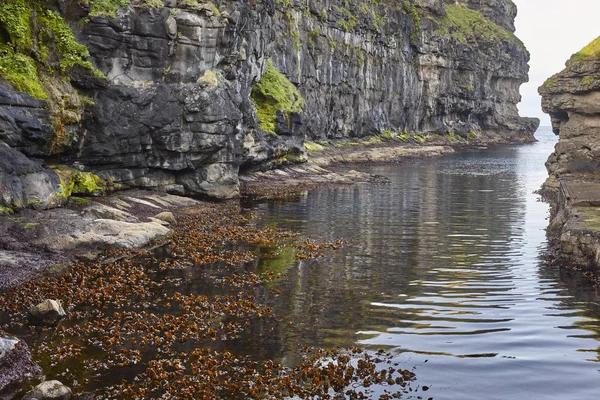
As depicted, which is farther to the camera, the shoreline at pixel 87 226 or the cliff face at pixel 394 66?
the cliff face at pixel 394 66

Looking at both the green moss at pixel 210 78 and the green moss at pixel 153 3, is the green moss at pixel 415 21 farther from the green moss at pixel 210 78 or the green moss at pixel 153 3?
the green moss at pixel 153 3

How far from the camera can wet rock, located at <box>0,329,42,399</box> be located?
15.5 metres

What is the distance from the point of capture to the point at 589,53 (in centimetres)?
4669

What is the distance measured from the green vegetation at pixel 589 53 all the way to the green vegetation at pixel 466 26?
4727 inches

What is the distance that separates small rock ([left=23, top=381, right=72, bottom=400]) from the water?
19.8 ft

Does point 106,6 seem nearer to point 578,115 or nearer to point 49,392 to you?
point 49,392

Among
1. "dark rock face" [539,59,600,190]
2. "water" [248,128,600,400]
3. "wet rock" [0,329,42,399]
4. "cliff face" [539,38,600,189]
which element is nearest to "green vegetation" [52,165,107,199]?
"water" [248,128,600,400]

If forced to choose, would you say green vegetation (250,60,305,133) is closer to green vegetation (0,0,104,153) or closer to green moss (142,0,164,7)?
green moss (142,0,164,7)

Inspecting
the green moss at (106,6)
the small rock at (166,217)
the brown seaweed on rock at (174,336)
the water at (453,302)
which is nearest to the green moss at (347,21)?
the water at (453,302)

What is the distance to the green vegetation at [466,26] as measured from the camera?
17100 centimetres

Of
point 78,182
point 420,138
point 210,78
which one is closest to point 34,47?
point 78,182

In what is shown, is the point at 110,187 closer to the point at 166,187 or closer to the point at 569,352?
the point at 166,187

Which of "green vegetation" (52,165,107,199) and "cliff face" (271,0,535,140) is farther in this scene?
"cliff face" (271,0,535,140)

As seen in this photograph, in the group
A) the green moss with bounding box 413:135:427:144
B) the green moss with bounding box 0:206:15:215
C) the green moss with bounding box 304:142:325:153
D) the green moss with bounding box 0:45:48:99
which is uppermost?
the green moss with bounding box 413:135:427:144
